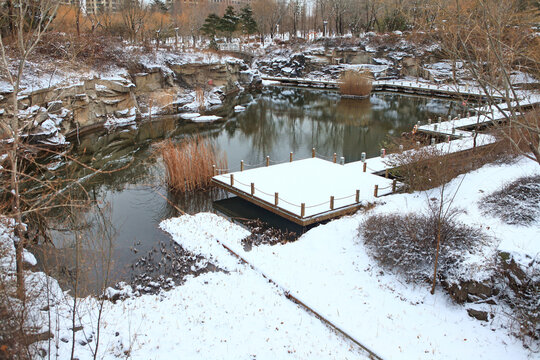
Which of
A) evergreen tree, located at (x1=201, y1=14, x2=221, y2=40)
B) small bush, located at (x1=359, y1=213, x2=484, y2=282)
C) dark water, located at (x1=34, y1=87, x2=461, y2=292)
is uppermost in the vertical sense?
evergreen tree, located at (x1=201, y1=14, x2=221, y2=40)

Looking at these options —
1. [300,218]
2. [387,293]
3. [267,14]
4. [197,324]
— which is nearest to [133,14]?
[267,14]

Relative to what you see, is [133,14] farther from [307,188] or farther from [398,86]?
[307,188]

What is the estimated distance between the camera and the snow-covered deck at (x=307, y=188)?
12766 mm

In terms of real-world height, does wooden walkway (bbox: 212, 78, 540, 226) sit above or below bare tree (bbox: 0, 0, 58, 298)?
below

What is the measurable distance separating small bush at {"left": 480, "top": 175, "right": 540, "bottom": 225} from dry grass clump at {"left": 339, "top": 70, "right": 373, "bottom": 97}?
96.0ft

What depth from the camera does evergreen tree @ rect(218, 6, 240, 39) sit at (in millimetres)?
50469

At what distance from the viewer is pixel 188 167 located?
15656mm

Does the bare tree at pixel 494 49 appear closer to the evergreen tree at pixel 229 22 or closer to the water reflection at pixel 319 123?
the water reflection at pixel 319 123

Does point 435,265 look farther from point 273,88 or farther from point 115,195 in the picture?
point 273,88

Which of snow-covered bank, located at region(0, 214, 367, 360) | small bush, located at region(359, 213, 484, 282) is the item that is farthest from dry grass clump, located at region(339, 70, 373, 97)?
snow-covered bank, located at region(0, 214, 367, 360)

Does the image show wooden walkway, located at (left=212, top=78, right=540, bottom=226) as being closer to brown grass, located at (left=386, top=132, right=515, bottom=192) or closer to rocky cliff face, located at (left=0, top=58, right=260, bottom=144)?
brown grass, located at (left=386, top=132, right=515, bottom=192)

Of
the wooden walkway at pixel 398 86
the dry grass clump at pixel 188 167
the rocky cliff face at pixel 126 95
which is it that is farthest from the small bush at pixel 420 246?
the wooden walkway at pixel 398 86

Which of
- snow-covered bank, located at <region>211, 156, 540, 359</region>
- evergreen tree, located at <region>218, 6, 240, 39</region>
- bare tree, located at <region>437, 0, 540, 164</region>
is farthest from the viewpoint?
evergreen tree, located at <region>218, 6, 240, 39</region>

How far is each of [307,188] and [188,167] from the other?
180 inches
